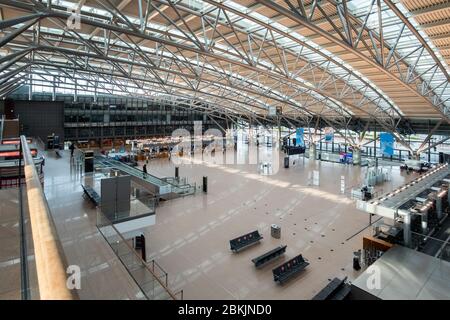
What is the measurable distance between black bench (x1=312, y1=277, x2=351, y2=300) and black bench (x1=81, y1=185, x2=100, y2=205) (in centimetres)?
925

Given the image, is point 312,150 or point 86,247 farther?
point 312,150

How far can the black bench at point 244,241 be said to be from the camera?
43.7 ft

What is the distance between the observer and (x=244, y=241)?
1380 centimetres

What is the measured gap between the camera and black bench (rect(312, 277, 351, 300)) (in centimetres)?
938

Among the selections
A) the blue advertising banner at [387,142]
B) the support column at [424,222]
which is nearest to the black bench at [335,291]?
the support column at [424,222]

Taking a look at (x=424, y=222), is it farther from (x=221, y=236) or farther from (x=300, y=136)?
(x=300, y=136)

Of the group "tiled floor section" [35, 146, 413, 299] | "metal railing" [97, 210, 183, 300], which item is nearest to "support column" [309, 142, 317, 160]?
"tiled floor section" [35, 146, 413, 299]

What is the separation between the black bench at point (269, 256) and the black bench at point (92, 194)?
716 centimetres

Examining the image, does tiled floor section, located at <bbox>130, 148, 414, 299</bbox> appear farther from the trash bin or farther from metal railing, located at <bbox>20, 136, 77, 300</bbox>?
metal railing, located at <bbox>20, 136, 77, 300</bbox>

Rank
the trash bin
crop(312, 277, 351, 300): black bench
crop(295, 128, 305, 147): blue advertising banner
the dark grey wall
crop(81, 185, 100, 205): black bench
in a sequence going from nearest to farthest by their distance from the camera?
crop(312, 277, 351, 300): black bench, crop(81, 185, 100, 205): black bench, the trash bin, the dark grey wall, crop(295, 128, 305, 147): blue advertising banner

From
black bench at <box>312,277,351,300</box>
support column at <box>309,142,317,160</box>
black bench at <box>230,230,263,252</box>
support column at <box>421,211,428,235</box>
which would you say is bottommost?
black bench at <box>312,277,351,300</box>

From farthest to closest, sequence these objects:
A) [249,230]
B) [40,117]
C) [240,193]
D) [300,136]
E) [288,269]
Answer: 1. [300,136]
2. [40,117]
3. [240,193]
4. [249,230]
5. [288,269]

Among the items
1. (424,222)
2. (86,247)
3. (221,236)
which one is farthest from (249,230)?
(86,247)

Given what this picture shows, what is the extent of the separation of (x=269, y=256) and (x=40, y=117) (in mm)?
38655
